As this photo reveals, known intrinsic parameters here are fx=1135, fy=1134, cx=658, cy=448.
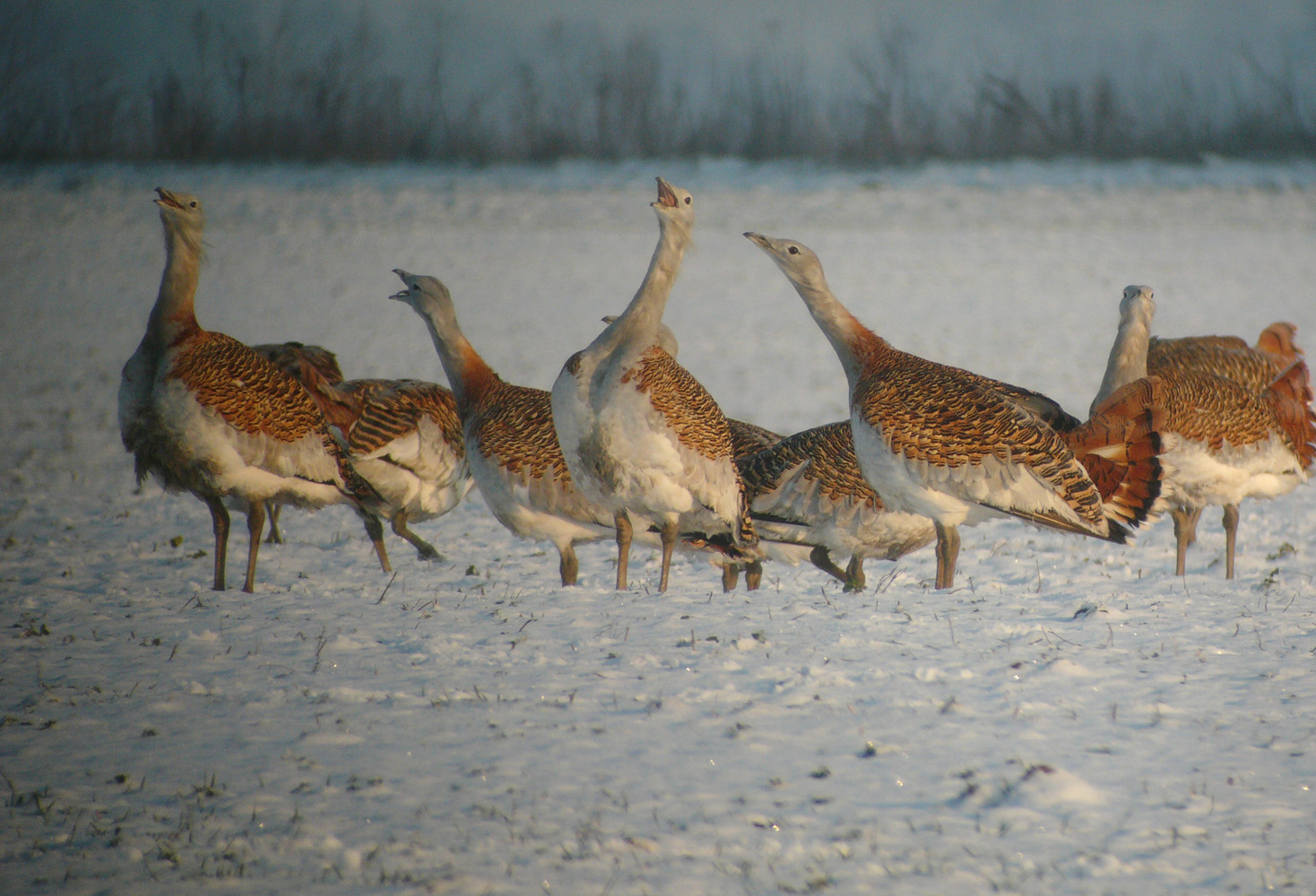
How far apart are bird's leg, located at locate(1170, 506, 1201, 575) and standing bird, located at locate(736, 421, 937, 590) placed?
1501mm

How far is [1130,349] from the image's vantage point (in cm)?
673

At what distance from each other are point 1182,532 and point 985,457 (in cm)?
192

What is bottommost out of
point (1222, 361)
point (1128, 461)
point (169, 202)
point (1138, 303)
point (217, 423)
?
point (217, 423)

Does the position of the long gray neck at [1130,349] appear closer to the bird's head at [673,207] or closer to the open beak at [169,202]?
the bird's head at [673,207]

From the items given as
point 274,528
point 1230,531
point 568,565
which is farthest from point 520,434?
point 1230,531

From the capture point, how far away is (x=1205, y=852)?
3.38 meters

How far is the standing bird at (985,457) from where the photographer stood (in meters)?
5.43

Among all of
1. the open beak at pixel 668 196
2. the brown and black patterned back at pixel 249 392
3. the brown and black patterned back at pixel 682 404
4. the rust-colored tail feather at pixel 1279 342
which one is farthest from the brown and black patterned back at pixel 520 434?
the rust-colored tail feather at pixel 1279 342

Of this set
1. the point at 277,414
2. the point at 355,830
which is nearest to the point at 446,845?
the point at 355,830

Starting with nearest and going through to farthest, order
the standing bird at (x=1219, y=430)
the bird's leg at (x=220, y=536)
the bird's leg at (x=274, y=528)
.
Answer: the bird's leg at (x=220, y=536), the standing bird at (x=1219, y=430), the bird's leg at (x=274, y=528)

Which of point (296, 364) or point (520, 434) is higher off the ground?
point (296, 364)

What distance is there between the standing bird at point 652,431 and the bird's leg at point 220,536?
1.99m

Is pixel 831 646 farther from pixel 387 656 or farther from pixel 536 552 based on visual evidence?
pixel 536 552

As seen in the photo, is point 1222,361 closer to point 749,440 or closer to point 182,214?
point 749,440
